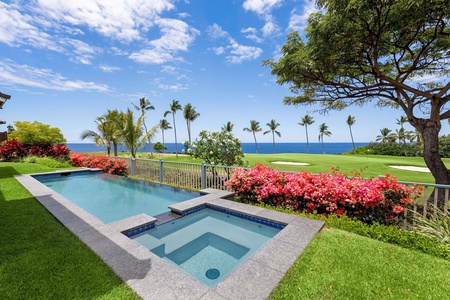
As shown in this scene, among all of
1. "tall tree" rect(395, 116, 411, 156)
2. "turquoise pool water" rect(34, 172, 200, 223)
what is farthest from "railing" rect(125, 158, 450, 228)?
"tall tree" rect(395, 116, 411, 156)

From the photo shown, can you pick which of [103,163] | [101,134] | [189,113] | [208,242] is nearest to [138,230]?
[208,242]

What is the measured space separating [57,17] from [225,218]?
950cm

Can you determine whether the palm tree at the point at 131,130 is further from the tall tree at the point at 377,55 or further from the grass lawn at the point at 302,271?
the grass lawn at the point at 302,271

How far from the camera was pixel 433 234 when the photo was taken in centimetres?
343

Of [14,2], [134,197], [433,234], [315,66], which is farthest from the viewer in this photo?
[134,197]

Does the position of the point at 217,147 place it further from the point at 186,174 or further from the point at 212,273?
the point at 212,273

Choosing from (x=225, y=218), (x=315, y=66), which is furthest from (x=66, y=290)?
(x=315, y=66)

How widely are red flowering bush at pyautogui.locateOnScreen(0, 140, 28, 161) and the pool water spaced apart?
16.5m

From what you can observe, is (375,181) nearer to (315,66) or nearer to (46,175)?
(315,66)

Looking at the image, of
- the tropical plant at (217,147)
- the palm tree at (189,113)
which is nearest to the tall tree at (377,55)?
the tropical plant at (217,147)

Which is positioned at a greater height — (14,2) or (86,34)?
(86,34)

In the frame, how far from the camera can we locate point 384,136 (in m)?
46.2

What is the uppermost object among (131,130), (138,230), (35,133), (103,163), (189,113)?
(189,113)

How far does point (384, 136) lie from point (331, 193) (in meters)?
54.6
